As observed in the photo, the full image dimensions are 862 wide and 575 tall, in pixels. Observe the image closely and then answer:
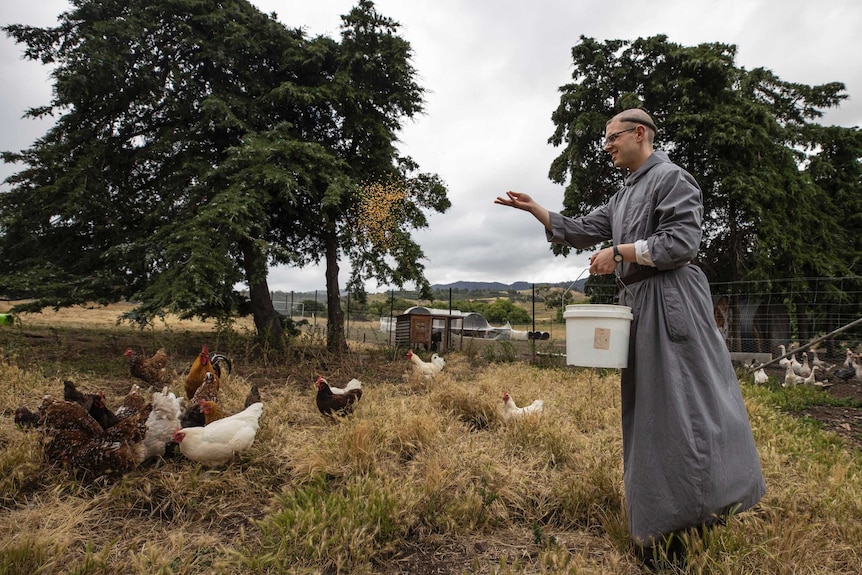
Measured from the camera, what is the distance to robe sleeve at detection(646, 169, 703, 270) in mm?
1702

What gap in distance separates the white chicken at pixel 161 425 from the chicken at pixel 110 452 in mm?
115

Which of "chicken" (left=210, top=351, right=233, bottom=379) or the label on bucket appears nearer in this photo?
the label on bucket

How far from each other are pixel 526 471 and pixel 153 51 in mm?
8812

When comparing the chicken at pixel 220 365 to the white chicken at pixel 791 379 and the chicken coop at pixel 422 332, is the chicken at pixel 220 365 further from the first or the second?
the white chicken at pixel 791 379

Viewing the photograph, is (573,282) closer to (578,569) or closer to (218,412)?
(578,569)

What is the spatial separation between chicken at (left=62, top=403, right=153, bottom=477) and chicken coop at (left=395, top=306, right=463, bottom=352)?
25.1 feet

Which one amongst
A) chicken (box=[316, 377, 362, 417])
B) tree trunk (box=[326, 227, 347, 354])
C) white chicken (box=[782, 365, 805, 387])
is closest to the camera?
chicken (box=[316, 377, 362, 417])

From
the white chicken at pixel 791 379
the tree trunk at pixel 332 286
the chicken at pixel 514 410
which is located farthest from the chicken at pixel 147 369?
the white chicken at pixel 791 379

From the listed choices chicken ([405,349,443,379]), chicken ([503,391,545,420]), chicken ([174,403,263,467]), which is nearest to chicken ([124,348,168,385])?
chicken ([174,403,263,467])

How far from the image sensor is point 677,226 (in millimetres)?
1718

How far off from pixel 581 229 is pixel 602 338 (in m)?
0.69

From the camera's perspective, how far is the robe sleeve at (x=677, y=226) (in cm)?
170

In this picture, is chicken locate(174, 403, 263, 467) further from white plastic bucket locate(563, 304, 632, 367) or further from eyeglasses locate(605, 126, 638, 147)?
eyeglasses locate(605, 126, 638, 147)

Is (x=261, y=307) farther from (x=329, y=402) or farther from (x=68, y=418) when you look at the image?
(x=68, y=418)
